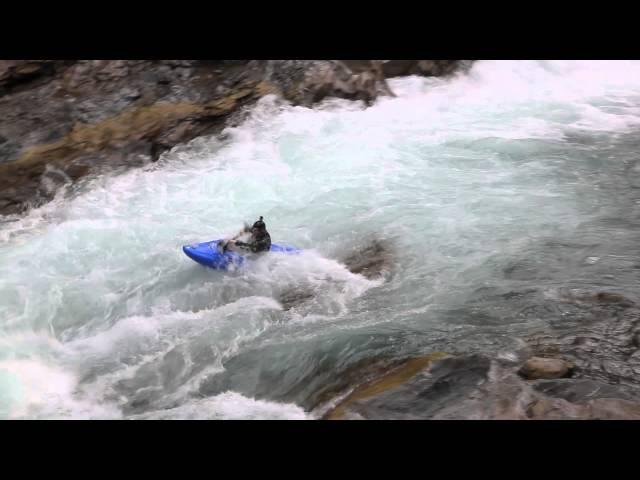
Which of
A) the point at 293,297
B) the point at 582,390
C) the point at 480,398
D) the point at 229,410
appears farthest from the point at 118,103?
the point at 582,390

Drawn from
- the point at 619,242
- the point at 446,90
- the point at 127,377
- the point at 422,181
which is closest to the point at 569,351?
the point at 619,242

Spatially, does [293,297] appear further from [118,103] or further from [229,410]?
[118,103]

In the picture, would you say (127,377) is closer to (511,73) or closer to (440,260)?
(440,260)

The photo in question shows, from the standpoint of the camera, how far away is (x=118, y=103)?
12719mm

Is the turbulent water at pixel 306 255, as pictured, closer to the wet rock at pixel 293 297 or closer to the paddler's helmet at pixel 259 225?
the wet rock at pixel 293 297

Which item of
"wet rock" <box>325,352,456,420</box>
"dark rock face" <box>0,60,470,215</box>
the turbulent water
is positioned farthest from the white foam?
"dark rock face" <box>0,60,470,215</box>

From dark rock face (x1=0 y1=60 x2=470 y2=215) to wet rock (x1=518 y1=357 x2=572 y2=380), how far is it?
798cm

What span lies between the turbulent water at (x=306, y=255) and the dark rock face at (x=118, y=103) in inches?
18.7

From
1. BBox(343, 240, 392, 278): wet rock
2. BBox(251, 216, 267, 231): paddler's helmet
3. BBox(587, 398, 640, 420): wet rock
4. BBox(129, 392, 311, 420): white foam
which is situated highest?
BBox(251, 216, 267, 231): paddler's helmet

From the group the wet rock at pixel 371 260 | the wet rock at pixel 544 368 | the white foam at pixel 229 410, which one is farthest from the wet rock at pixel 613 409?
the wet rock at pixel 371 260

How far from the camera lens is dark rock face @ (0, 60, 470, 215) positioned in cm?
1138

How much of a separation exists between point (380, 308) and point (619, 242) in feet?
12.4

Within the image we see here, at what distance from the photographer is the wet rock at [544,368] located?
5.94 metres

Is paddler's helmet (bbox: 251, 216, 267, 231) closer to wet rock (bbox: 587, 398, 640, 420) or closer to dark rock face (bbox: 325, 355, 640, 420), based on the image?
dark rock face (bbox: 325, 355, 640, 420)
